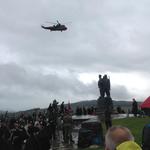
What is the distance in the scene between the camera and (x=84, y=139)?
2569cm

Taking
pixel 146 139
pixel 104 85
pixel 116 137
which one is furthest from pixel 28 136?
pixel 116 137

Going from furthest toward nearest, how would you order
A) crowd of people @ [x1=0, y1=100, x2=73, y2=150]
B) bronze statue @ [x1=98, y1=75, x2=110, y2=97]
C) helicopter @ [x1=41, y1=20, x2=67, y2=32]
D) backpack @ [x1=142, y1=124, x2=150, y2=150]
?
helicopter @ [x1=41, y1=20, x2=67, y2=32], bronze statue @ [x1=98, y1=75, x2=110, y2=97], crowd of people @ [x1=0, y1=100, x2=73, y2=150], backpack @ [x1=142, y1=124, x2=150, y2=150]

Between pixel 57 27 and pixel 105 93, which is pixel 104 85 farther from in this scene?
pixel 57 27

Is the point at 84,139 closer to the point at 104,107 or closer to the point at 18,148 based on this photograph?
the point at 104,107

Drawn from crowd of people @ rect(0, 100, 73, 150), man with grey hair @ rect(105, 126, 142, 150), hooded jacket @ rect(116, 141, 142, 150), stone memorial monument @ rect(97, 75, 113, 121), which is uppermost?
stone memorial monument @ rect(97, 75, 113, 121)

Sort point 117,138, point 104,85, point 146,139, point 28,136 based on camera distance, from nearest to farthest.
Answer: point 117,138 → point 146,139 → point 28,136 → point 104,85

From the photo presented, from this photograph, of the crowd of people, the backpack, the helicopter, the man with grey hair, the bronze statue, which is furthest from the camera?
the helicopter

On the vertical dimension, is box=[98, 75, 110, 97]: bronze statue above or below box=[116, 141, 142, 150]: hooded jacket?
above

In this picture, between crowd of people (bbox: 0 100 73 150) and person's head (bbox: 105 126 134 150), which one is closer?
person's head (bbox: 105 126 134 150)

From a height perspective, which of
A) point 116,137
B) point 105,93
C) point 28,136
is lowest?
point 116,137

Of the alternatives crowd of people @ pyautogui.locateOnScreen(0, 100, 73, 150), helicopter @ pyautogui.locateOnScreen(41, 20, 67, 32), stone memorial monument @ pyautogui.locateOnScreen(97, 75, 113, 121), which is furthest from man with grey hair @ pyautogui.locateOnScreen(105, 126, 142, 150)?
helicopter @ pyautogui.locateOnScreen(41, 20, 67, 32)

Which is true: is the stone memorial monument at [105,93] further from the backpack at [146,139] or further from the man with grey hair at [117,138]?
the man with grey hair at [117,138]

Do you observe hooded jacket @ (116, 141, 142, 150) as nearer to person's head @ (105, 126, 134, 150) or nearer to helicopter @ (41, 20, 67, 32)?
person's head @ (105, 126, 134, 150)

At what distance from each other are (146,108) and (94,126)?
17447 mm
